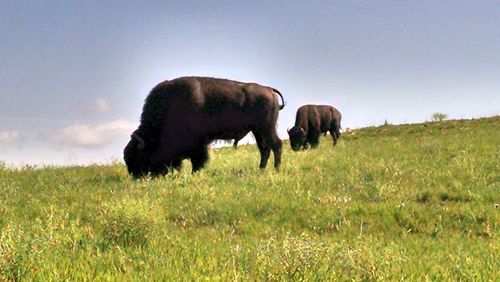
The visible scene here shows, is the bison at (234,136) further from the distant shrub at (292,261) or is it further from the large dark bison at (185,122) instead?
the distant shrub at (292,261)

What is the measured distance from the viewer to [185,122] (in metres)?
13.4

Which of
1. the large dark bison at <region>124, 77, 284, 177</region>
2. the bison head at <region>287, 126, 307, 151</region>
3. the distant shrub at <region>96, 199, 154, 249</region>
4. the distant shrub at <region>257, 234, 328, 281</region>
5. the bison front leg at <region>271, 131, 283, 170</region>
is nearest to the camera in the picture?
the distant shrub at <region>257, 234, 328, 281</region>

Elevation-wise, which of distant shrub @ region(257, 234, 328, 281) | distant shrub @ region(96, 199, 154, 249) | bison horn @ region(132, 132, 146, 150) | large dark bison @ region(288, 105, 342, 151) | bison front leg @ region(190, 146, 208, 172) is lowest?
distant shrub @ region(257, 234, 328, 281)

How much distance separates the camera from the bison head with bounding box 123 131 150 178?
12984 millimetres

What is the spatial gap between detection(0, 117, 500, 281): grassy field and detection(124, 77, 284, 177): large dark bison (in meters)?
0.94

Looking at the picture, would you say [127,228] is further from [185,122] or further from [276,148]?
[276,148]

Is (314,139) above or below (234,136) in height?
above

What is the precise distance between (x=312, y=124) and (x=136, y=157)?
15915mm

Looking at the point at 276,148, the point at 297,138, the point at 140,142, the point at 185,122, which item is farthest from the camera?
the point at 297,138

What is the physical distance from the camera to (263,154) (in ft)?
47.0

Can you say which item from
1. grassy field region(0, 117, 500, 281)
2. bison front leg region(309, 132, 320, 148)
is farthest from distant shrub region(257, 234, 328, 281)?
bison front leg region(309, 132, 320, 148)

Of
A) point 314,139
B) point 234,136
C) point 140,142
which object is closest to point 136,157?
point 140,142

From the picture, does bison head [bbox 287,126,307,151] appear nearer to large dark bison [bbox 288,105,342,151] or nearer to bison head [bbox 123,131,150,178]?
large dark bison [bbox 288,105,342,151]

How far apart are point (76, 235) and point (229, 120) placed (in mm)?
8686
